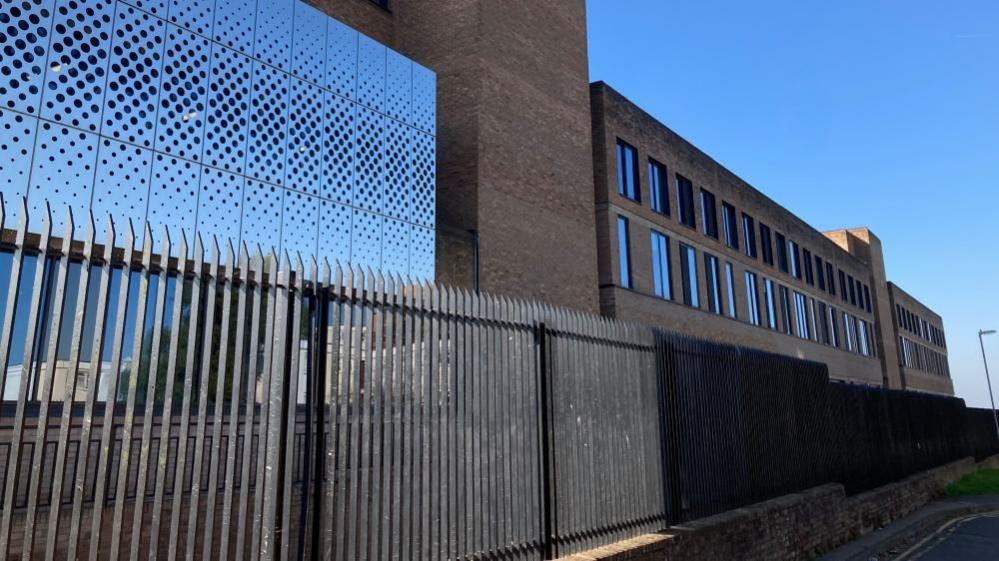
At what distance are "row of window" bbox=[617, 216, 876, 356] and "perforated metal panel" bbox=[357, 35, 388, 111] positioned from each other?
10.6m

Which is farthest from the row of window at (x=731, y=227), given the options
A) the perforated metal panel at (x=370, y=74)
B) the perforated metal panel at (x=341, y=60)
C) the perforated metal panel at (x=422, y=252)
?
the perforated metal panel at (x=341, y=60)

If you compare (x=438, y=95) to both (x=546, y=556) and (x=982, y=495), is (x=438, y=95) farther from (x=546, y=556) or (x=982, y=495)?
(x=982, y=495)

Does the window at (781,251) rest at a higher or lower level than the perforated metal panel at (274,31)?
higher

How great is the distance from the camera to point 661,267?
24484 millimetres

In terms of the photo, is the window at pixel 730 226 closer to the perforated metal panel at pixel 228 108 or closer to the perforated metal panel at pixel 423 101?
the perforated metal panel at pixel 423 101

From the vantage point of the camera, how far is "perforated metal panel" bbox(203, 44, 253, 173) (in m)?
10.9

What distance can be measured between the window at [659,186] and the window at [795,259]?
13115mm

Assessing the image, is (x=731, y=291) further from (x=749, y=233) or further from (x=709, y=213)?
(x=749, y=233)

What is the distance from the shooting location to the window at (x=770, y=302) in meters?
31.8

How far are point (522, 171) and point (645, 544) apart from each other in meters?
12.7

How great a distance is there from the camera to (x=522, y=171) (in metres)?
18.3

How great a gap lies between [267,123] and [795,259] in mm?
31496

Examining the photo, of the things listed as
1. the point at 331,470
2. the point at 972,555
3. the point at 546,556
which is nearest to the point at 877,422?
the point at 972,555

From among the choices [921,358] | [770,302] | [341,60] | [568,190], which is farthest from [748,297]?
[921,358]
